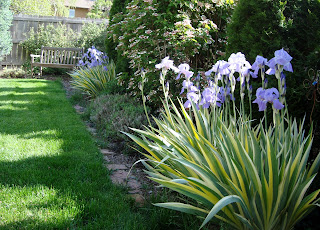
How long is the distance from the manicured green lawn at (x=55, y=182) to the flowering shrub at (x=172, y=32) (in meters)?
1.27

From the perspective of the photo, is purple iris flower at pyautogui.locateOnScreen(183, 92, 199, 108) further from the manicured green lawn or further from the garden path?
the manicured green lawn

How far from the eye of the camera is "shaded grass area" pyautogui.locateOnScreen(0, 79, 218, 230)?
1.96m

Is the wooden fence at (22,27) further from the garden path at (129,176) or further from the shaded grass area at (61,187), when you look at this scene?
the garden path at (129,176)

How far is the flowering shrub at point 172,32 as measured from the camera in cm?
394

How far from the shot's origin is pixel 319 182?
2.07 metres

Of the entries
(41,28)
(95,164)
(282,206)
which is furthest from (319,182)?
(41,28)

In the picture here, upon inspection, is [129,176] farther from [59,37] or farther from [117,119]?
[59,37]

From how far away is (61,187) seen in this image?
240 centimetres

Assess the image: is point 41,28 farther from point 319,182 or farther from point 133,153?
point 319,182

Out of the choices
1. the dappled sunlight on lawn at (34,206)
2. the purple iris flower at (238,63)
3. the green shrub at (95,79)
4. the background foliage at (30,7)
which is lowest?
the dappled sunlight on lawn at (34,206)

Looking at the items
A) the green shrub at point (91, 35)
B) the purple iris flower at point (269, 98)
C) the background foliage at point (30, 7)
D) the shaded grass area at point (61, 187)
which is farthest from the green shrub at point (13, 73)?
the purple iris flower at point (269, 98)

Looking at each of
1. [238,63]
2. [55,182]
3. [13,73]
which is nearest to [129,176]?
[55,182]

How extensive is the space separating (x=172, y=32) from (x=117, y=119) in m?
1.26

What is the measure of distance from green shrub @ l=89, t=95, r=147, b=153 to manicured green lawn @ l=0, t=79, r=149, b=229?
26 cm
